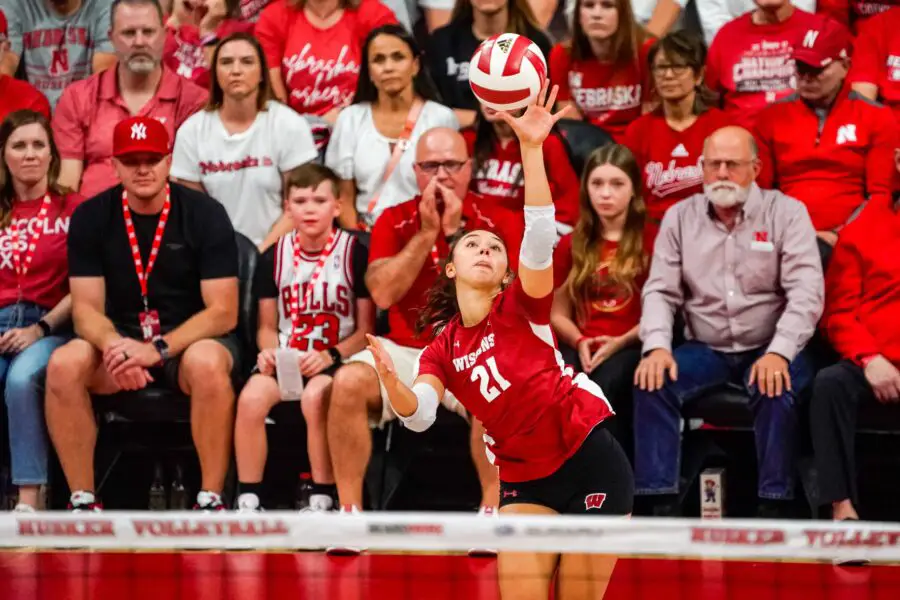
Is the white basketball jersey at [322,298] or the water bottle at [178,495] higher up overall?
the white basketball jersey at [322,298]

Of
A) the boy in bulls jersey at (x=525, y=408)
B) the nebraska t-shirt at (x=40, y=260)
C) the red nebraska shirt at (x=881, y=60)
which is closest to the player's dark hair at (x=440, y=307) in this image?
the boy in bulls jersey at (x=525, y=408)

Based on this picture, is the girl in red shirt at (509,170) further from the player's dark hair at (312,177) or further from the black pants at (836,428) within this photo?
the black pants at (836,428)

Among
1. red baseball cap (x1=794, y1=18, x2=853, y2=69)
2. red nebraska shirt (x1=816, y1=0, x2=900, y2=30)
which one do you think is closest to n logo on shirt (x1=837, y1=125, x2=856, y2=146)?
red baseball cap (x1=794, y1=18, x2=853, y2=69)

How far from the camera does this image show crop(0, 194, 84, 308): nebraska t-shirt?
8.47 meters

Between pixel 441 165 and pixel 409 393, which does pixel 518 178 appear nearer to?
pixel 441 165

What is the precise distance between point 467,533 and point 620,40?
5.07 m

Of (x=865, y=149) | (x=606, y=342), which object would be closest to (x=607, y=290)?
(x=606, y=342)

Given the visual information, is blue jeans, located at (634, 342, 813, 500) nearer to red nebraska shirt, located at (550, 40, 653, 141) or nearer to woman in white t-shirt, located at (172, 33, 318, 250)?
red nebraska shirt, located at (550, 40, 653, 141)

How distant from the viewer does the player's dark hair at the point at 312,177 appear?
324 inches

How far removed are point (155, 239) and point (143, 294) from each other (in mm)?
351

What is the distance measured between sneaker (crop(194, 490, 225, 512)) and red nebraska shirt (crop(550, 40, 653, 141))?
12.2ft

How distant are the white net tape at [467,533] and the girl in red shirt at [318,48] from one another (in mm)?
4622

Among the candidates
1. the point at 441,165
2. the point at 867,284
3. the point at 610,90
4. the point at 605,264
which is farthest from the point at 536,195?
the point at 610,90

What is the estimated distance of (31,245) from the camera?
847 centimetres
